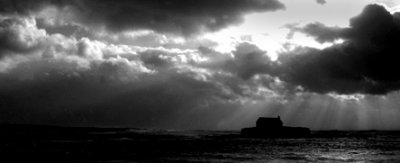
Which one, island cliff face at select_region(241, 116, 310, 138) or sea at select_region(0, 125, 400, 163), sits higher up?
island cliff face at select_region(241, 116, 310, 138)

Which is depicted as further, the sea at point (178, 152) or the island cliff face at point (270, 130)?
the island cliff face at point (270, 130)

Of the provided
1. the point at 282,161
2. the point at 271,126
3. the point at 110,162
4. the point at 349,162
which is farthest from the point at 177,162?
the point at 271,126

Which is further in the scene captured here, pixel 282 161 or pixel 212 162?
pixel 282 161

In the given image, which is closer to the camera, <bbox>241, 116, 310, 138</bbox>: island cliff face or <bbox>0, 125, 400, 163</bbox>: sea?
<bbox>0, 125, 400, 163</bbox>: sea

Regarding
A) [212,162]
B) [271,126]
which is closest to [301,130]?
[271,126]

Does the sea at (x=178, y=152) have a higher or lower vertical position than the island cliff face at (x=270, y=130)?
lower

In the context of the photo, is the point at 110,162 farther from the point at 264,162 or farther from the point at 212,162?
the point at 264,162

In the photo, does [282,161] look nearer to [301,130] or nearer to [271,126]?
[271,126]

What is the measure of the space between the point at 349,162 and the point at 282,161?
9.51 meters

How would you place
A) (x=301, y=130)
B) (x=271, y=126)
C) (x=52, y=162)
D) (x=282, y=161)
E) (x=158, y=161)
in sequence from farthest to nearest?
(x=301, y=130) → (x=271, y=126) → (x=282, y=161) → (x=158, y=161) → (x=52, y=162)

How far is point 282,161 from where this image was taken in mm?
53438

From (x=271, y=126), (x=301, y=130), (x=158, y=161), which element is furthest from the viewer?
(x=301, y=130)

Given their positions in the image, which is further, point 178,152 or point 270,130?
point 270,130

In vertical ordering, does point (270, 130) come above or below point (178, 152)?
above
